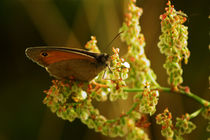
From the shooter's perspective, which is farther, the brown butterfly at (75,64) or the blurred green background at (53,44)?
the blurred green background at (53,44)

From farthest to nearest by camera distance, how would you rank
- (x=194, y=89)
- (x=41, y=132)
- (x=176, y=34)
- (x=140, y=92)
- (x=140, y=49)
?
(x=41, y=132)
(x=194, y=89)
(x=140, y=49)
(x=140, y=92)
(x=176, y=34)

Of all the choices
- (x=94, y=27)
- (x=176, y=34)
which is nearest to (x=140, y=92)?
(x=176, y=34)

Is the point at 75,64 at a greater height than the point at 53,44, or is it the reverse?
the point at 53,44

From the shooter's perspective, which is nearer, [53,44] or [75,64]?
[75,64]

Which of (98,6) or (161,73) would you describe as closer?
(161,73)

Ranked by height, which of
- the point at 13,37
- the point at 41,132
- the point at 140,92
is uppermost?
the point at 13,37

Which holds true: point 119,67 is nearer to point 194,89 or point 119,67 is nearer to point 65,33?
point 194,89

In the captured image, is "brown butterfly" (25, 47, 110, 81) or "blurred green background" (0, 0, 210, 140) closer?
"brown butterfly" (25, 47, 110, 81)

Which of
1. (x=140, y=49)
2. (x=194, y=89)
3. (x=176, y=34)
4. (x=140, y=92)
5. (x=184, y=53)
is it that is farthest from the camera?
(x=194, y=89)
